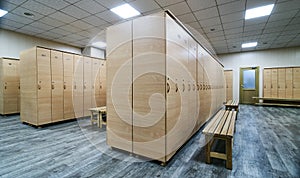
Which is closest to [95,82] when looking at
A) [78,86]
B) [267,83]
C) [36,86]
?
[78,86]

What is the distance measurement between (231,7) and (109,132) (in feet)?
14.1

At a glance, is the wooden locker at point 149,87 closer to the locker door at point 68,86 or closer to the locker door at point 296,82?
the locker door at point 68,86

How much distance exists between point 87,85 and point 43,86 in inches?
52.1

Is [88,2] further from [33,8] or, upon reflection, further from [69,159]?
[69,159]

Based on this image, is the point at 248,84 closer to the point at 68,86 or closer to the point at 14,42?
the point at 68,86

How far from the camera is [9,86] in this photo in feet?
18.2

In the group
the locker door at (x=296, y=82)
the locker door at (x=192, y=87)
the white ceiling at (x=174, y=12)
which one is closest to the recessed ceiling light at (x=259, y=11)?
the white ceiling at (x=174, y=12)

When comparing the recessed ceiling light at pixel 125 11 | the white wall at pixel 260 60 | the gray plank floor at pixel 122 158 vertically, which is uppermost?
the recessed ceiling light at pixel 125 11

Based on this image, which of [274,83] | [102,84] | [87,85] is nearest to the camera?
[87,85]

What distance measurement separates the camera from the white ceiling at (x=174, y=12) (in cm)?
380

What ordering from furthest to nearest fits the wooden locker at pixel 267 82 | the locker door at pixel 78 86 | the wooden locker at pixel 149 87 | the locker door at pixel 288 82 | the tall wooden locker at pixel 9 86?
the wooden locker at pixel 267 82, the locker door at pixel 288 82, the tall wooden locker at pixel 9 86, the locker door at pixel 78 86, the wooden locker at pixel 149 87

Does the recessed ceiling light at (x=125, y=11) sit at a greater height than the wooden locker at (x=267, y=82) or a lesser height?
greater

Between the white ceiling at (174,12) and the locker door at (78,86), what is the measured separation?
4.50ft

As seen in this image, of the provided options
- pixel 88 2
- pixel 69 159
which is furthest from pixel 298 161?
pixel 88 2
